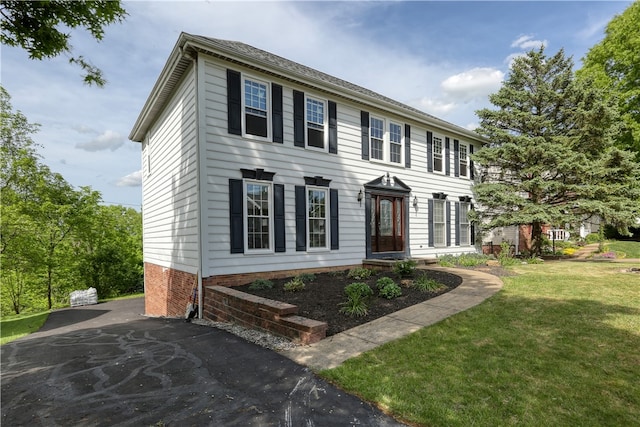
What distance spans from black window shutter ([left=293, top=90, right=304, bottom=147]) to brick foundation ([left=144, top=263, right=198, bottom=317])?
481cm

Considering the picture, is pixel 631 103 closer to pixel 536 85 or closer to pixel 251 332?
pixel 536 85

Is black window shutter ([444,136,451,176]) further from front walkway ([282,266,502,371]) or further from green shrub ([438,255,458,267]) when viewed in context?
front walkway ([282,266,502,371])

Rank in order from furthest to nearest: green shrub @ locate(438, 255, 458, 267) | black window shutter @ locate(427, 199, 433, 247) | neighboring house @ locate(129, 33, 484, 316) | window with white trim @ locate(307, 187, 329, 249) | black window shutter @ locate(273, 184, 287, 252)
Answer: black window shutter @ locate(427, 199, 433, 247) → green shrub @ locate(438, 255, 458, 267) → window with white trim @ locate(307, 187, 329, 249) → black window shutter @ locate(273, 184, 287, 252) → neighboring house @ locate(129, 33, 484, 316)

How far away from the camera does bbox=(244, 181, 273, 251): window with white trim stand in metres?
8.32

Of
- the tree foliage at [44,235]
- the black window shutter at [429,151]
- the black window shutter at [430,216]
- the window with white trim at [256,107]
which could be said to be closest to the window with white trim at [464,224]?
the black window shutter at [430,216]

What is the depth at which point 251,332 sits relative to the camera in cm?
560

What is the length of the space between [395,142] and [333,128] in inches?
126

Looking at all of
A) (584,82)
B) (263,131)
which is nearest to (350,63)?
(263,131)

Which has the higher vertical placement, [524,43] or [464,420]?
[524,43]

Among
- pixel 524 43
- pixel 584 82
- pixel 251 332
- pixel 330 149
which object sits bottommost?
pixel 251 332

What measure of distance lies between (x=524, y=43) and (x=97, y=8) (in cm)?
1645

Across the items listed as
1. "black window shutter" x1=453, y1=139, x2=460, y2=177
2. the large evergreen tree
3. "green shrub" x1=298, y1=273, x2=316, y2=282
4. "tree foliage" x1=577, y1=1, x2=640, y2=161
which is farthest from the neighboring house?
"tree foliage" x1=577, y1=1, x2=640, y2=161

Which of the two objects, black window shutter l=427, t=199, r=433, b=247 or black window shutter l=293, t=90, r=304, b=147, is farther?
black window shutter l=427, t=199, r=433, b=247

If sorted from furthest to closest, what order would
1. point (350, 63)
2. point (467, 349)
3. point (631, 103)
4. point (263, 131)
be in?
1. point (631, 103)
2. point (350, 63)
3. point (263, 131)
4. point (467, 349)
